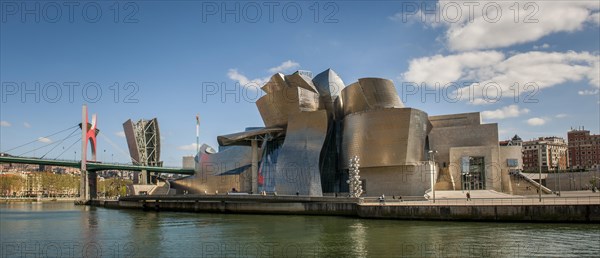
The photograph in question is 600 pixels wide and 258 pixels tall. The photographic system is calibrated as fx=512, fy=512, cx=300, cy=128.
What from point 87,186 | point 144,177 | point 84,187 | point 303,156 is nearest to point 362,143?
point 303,156

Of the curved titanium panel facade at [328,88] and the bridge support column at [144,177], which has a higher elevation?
the curved titanium panel facade at [328,88]

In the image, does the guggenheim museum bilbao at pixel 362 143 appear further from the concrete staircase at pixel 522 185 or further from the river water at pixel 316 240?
the river water at pixel 316 240

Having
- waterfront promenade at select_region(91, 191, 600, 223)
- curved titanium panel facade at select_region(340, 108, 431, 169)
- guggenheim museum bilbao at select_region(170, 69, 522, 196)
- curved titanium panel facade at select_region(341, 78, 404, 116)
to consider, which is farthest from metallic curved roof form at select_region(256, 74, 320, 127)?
waterfront promenade at select_region(91, 191, 600, 223)

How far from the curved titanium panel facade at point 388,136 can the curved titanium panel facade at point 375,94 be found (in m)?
1.09

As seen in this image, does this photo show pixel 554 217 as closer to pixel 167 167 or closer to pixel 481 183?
pixel 481 183

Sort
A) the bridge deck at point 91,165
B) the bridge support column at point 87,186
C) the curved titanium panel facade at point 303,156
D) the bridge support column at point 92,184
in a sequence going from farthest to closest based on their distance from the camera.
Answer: the bridge support column at point 92,184 < the bridge support column at point 87,186 < the bridge deck at point 91,165 < the curved titanium panel facade at point 303,156

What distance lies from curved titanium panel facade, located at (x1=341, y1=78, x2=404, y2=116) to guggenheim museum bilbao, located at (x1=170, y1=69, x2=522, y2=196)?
94 mm

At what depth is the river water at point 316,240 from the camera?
19.8 meters

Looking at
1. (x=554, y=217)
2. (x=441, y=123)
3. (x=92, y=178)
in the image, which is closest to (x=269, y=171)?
(x=441, y=123)

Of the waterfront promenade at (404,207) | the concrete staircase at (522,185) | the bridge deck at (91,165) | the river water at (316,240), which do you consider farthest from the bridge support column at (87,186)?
the concrete staircase at (522,185)

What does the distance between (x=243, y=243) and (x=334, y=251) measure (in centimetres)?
465

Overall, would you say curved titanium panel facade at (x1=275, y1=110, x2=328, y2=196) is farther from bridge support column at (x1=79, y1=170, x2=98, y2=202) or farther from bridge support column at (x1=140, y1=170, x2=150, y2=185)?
bridge support column at (x1=140, y1=170, x2=150, y2=185)

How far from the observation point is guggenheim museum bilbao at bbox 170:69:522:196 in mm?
47375

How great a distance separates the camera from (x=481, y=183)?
51.6m
